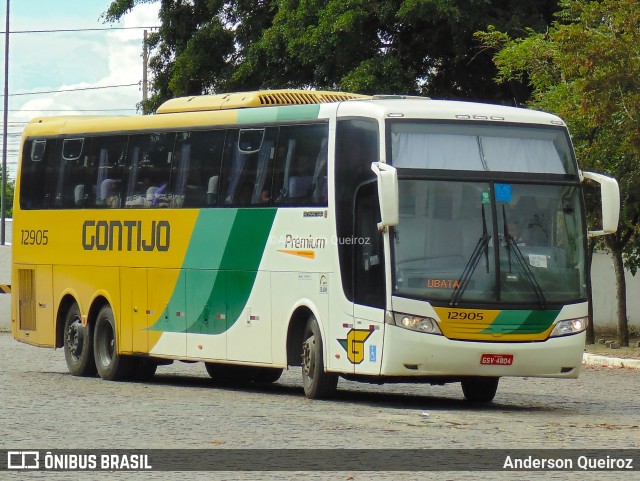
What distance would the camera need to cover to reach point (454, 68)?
35906mm

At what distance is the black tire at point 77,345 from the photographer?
21.3 metres

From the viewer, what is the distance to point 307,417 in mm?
14305

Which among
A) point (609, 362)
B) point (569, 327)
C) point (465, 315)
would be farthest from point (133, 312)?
point (609, 362)

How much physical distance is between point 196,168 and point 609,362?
339 inches

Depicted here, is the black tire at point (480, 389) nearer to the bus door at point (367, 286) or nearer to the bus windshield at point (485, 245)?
the bus windshield at point (485, 245)

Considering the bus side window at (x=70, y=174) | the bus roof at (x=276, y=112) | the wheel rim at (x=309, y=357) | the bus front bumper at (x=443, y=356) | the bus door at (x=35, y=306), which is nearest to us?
the bus front bumper at (x=443, y=356)

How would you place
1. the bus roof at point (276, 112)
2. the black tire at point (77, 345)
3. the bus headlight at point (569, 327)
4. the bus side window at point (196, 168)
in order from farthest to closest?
the black tire at point (77, 345)
the bus side window at point (196, 168)
the bus roof at point (276, 112)
the bus headlight at point (569, 327)

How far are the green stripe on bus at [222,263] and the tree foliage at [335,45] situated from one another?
13.8 m

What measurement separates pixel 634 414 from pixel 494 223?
2467 mm

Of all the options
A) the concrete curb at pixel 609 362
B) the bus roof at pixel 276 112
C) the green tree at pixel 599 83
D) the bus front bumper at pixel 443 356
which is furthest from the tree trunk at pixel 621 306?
the bus front bumper at pixel 443 356

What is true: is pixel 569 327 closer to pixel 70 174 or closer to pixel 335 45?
pixel 70 174

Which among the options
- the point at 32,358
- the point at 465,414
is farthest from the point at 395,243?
the point at 32,358

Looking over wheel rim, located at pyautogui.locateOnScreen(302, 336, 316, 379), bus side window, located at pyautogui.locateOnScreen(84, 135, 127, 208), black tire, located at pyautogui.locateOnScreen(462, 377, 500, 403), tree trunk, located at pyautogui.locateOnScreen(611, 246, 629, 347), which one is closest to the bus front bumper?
wheel rim, located at pyautogui.locateOnScreen(302, 336, 316, 379)

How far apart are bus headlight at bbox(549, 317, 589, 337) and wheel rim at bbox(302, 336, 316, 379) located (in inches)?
105
